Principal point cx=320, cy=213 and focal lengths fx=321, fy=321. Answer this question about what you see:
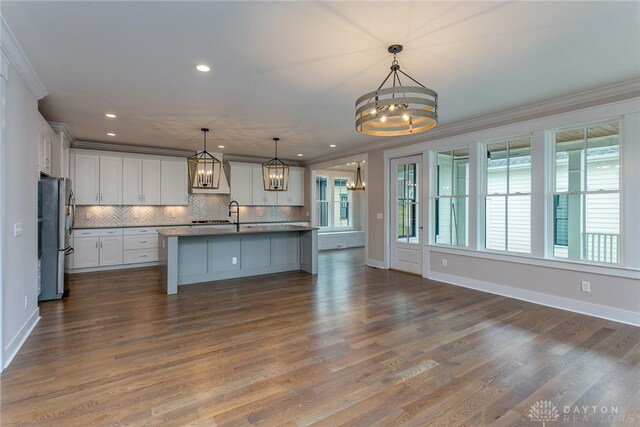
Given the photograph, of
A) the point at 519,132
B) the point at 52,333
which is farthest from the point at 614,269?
the point at 52,333

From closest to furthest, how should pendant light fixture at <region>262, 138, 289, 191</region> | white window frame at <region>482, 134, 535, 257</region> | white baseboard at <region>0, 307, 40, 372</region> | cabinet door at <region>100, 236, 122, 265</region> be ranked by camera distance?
white baseboard at <region>0, 307, 40, 372</region>
white window frame at <region>482, 134, 535, 257</region>
pendant light fixture at <region>262, 138, 289, 191</region>
cabinet door at <region>100, 236, 122, 265</region>

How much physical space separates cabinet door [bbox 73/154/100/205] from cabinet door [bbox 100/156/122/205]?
0.08 m

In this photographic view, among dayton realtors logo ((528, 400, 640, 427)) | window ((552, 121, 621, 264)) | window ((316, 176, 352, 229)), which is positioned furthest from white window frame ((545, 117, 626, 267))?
window ((316, 176, 352, 229))

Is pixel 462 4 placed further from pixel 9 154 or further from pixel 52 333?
pixel 52 333

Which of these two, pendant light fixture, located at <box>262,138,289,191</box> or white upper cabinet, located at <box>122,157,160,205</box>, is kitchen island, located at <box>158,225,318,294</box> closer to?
pendant light fixture, located at <box>262,138,289,191</box>

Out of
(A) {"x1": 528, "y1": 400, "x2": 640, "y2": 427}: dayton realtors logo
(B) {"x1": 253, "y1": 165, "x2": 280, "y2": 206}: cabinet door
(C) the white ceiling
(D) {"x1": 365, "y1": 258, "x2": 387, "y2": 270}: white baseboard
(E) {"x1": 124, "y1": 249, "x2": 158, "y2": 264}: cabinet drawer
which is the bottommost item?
(A) {"x1": 528, "y1": 400, "x2": 640, "y2": 427}: dayton realtors logo

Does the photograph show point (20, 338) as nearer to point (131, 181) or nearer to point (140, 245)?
point (140, 245)

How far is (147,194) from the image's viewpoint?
23.2 ft

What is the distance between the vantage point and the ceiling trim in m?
3.66

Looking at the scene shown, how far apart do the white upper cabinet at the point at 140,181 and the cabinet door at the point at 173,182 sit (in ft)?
0.34

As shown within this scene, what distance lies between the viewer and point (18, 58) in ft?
9.37

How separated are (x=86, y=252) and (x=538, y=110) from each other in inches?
318

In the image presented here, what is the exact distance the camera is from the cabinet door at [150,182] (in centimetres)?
702

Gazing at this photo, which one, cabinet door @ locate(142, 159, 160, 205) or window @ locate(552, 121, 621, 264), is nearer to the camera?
window @ locate(552, 121, 621, 264)
